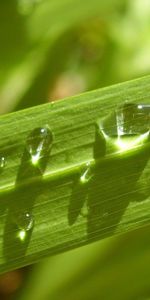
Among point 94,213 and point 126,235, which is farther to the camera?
point 126,235

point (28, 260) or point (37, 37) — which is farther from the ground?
point (37, 37)

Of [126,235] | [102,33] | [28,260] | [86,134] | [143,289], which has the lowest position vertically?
[143,289]

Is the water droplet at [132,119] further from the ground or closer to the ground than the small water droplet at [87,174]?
further from the ground

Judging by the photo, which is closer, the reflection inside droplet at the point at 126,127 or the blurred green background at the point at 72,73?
the reflection inside droplet at the point at 126,127

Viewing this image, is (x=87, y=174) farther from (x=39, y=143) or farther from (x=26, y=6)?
(x=26, y=6)

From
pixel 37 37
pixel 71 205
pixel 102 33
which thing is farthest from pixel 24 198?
pixel 102 33

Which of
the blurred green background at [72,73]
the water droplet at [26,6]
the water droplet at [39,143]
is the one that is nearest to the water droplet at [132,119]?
the water droplet at [39,143]

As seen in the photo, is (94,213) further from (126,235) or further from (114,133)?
(126,235)

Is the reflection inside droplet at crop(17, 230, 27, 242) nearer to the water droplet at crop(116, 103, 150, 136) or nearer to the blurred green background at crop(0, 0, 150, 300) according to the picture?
the water droplet at crop(116, 103, 150, 136)

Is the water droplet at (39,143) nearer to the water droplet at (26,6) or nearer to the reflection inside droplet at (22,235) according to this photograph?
the reflection inside droplet at (22,235)
